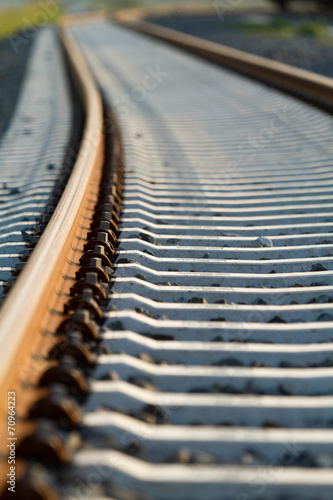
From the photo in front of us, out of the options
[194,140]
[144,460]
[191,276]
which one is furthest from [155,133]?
[144,460]

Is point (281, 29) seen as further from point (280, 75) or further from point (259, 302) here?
point (259, 302)

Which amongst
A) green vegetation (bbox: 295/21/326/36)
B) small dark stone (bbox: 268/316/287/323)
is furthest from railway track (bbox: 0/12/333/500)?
green vegetation (bbox: 295/21/326/36)

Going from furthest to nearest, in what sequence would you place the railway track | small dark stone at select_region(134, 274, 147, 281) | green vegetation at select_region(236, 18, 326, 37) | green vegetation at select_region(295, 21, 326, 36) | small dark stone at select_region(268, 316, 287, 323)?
green vegetation at select_region(236, 18, 326, 37) < green vegetation at select_region(295, 21, 326, 36) < small dark stone at select_region(134, 274, 147, 281) < small dark stone at select_region(268, 316, 287, 323) < the railway track

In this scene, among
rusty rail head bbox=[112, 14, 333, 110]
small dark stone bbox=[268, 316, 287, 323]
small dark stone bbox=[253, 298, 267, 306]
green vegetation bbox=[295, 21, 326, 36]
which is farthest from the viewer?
green vegetation bbox=[295, 21, 326, 36]

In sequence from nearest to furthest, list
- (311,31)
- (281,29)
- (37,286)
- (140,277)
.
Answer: (37,286) < (140,277) < (311,31) < (281,29)

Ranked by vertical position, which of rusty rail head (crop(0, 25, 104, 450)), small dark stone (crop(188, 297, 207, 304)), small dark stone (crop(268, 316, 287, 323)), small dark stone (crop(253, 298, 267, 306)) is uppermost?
rusty rail head (crop(0, 25, 104, 450))

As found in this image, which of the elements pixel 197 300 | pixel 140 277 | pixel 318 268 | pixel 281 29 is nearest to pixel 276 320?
pixel 197 300

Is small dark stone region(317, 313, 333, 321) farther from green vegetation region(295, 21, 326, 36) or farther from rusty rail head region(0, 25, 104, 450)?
green vegetation region(295, 21, 326, 36)

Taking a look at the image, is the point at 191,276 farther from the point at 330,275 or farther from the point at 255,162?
the point at 255,162

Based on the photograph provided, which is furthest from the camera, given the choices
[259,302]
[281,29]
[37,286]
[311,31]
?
[281,29]
